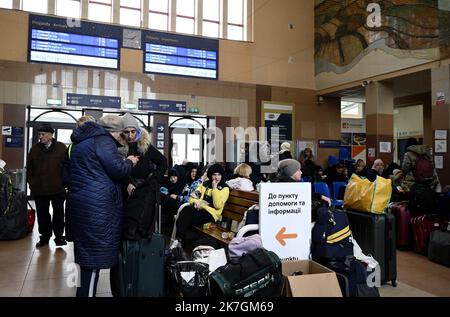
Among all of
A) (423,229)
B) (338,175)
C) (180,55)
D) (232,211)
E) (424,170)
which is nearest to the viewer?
(232,211)

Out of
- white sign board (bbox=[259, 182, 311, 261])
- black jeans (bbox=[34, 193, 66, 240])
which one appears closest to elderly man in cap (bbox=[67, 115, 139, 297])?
white sign board (bbox=[259, 182, 311, 261])

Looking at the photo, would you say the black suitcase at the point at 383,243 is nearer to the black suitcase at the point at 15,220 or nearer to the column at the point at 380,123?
the black suitcase at the point at 15,220

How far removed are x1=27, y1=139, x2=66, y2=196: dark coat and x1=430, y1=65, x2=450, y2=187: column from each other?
694 centimetres

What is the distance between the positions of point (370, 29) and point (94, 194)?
877cm

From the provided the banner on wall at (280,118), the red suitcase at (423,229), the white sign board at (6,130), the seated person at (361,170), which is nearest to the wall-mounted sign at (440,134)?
the seated person at (361,170)

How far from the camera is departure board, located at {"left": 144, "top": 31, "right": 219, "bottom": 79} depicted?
920cm

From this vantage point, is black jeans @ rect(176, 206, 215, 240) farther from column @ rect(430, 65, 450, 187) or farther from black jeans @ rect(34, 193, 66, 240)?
column @ rect(430, 65, 450, 187)

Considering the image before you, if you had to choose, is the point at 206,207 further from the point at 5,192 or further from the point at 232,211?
the point at 5,192

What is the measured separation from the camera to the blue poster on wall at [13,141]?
26.8 feet

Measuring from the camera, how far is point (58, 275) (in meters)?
3.43

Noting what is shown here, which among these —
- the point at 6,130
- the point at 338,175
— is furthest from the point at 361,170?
the point at 6,130
